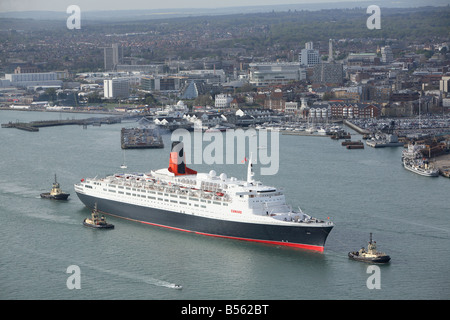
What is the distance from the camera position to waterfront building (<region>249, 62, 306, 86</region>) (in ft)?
123

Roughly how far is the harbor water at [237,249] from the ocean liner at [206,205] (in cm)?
16

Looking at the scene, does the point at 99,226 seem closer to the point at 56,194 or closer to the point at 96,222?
the point at 96,222

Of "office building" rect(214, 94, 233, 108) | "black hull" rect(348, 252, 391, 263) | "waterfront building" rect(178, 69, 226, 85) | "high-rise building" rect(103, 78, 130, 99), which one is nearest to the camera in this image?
"black hull" rect(348, 252, 391, 263)

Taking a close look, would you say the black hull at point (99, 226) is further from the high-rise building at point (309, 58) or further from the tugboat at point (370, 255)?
the high-rise building at point (309, 58)

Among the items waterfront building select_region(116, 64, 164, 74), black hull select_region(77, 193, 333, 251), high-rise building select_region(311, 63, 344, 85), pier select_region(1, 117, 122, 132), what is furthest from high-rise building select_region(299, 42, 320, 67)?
black hull select_region(77, 193, 333, 251)

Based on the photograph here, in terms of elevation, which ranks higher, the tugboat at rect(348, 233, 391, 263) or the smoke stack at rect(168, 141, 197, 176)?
the smoke stack at rect(168, 141, 197, 176)

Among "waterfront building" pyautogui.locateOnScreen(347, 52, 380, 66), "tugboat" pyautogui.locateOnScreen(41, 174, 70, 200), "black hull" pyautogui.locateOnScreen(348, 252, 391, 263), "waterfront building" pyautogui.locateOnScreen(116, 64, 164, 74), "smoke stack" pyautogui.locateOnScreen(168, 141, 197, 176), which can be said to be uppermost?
"smoke stack" pyautogui.locateOnScreen(168, 141, 197, 176)

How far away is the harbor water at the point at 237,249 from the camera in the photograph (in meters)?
9.43

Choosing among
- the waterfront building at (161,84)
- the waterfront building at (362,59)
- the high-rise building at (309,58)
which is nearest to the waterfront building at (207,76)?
the waterfront building at (161,84)

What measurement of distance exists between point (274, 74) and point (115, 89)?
7319mm

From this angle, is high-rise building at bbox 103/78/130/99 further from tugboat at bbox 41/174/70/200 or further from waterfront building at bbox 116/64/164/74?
tugboat at bbox 41/174/70/200

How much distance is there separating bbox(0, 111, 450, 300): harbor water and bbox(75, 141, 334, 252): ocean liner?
0.16 meters
